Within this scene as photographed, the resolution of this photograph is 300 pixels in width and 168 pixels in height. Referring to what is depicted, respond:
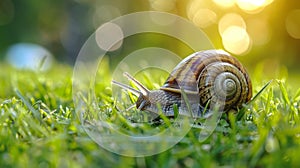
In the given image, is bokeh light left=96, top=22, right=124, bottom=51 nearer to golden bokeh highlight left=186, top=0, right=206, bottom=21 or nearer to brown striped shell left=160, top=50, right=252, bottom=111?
golden bokeh highlight left=186, top=0, right=206, bottom=21

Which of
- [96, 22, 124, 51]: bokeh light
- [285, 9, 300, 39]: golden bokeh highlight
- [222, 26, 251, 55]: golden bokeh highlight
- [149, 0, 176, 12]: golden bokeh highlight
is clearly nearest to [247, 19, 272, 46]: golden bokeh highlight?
[222, 26, 251, 55]: golden bokeh highlight

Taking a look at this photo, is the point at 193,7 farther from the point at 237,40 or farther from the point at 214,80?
the point at 214,80

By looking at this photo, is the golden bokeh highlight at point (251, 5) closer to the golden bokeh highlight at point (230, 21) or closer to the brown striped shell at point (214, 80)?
the golden bokeh highlight at point (230, 21)

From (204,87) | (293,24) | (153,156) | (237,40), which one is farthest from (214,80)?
(237,40)

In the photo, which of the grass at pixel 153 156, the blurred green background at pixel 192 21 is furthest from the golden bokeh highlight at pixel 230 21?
the grass at pixel 153 156

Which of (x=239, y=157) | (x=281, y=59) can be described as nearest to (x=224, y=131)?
(x=239, y=157)

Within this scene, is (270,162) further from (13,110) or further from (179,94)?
(13,110)
